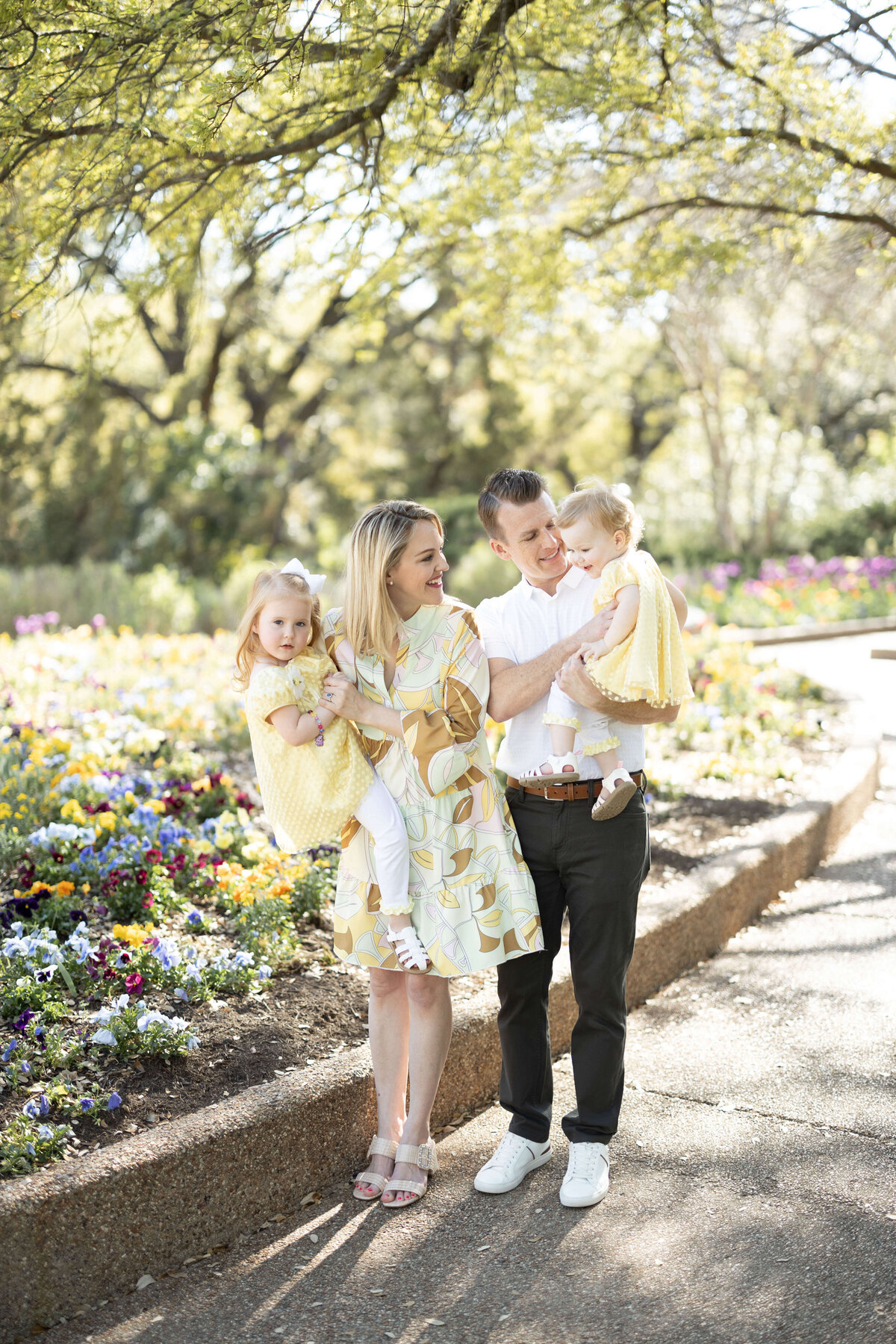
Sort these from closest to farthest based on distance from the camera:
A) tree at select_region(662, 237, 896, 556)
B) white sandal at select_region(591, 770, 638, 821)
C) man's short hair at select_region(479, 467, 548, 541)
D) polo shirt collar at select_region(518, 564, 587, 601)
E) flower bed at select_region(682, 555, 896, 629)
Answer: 1. white sandal at select_region(591, 770, 638, 821)
2. man's short hair at select_region(479, 467, 548, 541)
3. polo shirt collar at select_region(518, 564, 587, 601)
4. flower bed at select_region(682, 555, 896, 629)
5. tree at select_region(662, 237, 896, 556)

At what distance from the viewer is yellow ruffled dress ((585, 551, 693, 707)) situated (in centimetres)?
276

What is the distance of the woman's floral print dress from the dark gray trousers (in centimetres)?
9

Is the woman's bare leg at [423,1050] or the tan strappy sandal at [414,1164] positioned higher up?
the woman's bare leg at [423,1050]

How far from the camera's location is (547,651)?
2.88m

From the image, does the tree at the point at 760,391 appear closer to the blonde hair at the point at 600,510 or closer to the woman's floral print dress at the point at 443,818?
the blonde hair at the point at 600,510

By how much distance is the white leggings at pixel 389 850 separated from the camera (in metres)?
2.81

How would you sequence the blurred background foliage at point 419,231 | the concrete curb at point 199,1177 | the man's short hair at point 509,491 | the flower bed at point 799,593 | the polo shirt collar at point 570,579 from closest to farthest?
1. the concrete curb at point 199,1177
2. the man's short hair at point 509,491
3. the polo shirt collar at point 570,579
4. the blurred background foliage at point 419,231
5. the flower bed at point 799,593

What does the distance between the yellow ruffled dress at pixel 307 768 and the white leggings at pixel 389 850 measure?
1.8 inches

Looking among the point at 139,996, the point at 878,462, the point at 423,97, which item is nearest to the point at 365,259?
the point at 423,97

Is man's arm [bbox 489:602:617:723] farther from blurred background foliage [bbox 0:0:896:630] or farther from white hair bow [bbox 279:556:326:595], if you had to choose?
blurred background foliage [bbox 0:0:896:630]

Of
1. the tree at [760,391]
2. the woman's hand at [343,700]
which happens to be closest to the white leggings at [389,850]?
the woman's hand at [343,700]

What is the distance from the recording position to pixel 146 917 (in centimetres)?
375

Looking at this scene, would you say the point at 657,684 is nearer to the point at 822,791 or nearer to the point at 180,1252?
the point at 180,1252

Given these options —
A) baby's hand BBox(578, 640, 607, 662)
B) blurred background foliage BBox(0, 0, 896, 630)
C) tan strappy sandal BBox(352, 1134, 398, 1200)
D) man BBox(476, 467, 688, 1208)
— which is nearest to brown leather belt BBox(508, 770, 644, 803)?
man BBox(476, 467, 688, 1208)
